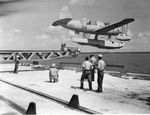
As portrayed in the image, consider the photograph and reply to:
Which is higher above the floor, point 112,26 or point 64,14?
point 64,14

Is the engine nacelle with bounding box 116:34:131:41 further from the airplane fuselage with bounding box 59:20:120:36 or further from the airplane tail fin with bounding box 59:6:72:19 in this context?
the airplane tail fin with bounding box 59:6:72:19

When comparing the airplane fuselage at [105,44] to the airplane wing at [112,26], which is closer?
the airplane wing at [112,26]

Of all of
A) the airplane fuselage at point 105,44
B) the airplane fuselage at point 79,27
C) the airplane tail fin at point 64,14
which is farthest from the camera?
the airplane fuselage at point 79,27

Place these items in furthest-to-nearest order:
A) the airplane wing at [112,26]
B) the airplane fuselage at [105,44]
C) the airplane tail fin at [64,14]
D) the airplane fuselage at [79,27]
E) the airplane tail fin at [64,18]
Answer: the airplane fuselage at [79,27]
the airplane tail fin at [64,14]
the airplane tail fin at [64,18]
the airplane fuselage at [105,44]
the airplane wing at [112,26]

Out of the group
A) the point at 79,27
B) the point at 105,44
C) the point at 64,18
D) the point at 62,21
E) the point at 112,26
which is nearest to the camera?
the point at 105,44

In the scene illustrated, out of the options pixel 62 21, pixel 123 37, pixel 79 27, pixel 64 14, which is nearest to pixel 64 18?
pixel 62 21

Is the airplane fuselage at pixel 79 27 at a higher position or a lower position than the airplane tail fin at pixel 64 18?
lower

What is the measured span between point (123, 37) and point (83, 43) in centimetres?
505

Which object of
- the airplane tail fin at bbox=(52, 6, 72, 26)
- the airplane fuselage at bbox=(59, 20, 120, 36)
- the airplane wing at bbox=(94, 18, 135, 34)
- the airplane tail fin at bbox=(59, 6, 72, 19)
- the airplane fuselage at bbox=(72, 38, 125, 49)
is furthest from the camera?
the airplane fuselage at bbox=(59, 20, 120, 36)

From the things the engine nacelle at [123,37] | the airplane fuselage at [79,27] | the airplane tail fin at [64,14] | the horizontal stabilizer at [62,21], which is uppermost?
the airplane tail fin at [64,14]

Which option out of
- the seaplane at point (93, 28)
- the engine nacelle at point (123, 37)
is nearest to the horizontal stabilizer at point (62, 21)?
the seaplane at point (93, 28)

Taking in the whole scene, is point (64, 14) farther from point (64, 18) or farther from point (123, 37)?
point (123, 37)

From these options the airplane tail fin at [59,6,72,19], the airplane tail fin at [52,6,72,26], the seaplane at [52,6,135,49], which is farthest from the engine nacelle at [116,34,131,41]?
the airplane tail fin at [59,6,72,19]

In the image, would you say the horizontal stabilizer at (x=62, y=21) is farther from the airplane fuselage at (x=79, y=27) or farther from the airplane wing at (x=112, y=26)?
the airplane wing at (x=112, y=26)
